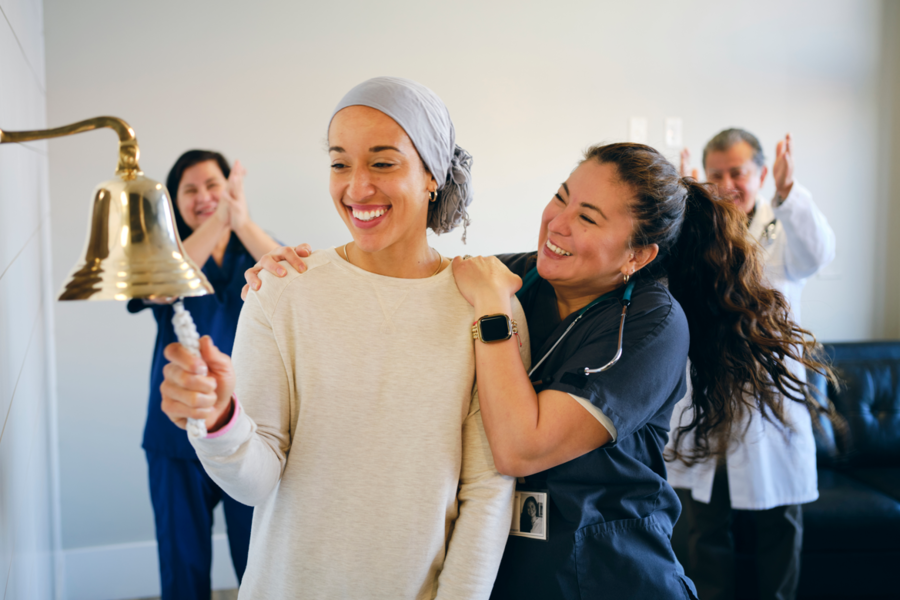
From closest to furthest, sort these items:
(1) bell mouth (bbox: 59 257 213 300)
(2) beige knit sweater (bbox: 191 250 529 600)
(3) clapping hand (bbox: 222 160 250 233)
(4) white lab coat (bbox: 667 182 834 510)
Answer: (1) bell mouth (bbox: 59 257 213 300) < (2) beige knit sweater (bbox: 191 250 529 600) < (3) clapping hand (bbox: 222 160 250 233) < (4) white lab coat (bbox: 667 182 834 510)

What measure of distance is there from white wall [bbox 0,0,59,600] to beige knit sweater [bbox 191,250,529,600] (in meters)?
0.36

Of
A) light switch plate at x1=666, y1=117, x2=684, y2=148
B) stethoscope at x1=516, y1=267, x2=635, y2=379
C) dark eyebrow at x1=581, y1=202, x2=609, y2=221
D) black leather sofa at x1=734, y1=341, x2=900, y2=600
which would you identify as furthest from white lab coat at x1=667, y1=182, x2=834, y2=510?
dark eyebrow at x1=581, y1=202, x2=609, y2=221

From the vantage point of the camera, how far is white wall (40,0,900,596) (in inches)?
97.8

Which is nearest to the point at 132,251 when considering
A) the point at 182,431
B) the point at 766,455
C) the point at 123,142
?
the point at 123,142

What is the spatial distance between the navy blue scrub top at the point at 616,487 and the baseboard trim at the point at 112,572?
6.90 feet

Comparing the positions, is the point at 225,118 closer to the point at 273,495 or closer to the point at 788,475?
the point at 273,495

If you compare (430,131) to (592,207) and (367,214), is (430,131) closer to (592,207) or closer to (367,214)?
(367,214)

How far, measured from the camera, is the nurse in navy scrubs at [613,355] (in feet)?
3.68

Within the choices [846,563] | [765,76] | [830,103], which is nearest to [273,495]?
[846,563]

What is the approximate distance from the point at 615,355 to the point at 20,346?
1142 mm

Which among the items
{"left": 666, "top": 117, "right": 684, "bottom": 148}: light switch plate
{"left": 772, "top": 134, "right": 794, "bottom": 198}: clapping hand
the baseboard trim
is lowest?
the baseboard trim

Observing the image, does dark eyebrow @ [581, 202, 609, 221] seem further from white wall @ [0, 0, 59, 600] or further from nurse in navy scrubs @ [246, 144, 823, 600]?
white wall @ [0, 0, 59, 600]

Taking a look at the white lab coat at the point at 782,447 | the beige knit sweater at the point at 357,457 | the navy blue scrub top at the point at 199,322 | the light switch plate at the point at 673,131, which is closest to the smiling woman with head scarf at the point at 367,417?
the beige knit sweater at the point at 357,457

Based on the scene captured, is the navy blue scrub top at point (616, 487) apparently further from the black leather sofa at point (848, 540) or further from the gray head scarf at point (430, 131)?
the black leather sofa at point (848, 540)
